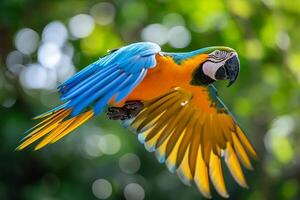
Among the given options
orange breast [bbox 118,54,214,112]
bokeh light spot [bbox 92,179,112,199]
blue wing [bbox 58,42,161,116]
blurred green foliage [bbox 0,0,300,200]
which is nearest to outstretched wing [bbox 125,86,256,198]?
orange breast [bbox 118,54,214,112]

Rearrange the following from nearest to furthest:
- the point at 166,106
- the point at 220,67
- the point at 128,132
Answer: the point at 220,67 < the point at 166,106 < the point at 128,132

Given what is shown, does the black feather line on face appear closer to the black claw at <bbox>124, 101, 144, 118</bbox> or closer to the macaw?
the macaw

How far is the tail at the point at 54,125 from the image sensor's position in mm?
2752

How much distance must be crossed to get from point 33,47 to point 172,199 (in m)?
1.73

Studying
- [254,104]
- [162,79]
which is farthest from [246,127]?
[162,79]

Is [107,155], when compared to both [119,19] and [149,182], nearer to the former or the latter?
[149,182]

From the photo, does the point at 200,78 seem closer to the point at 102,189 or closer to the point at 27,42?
the point at 102,189

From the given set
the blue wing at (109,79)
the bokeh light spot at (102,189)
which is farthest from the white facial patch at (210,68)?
the bokeh light spot at (102,189)

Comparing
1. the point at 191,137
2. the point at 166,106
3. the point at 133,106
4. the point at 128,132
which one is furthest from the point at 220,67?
the point at 128,132

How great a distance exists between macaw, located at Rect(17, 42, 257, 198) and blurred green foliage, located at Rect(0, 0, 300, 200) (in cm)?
202

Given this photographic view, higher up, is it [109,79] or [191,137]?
[109,79]

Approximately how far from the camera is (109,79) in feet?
8.30

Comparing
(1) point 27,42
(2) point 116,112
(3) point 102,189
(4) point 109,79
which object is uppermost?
(1) point 27,42

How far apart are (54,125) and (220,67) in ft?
2.27
